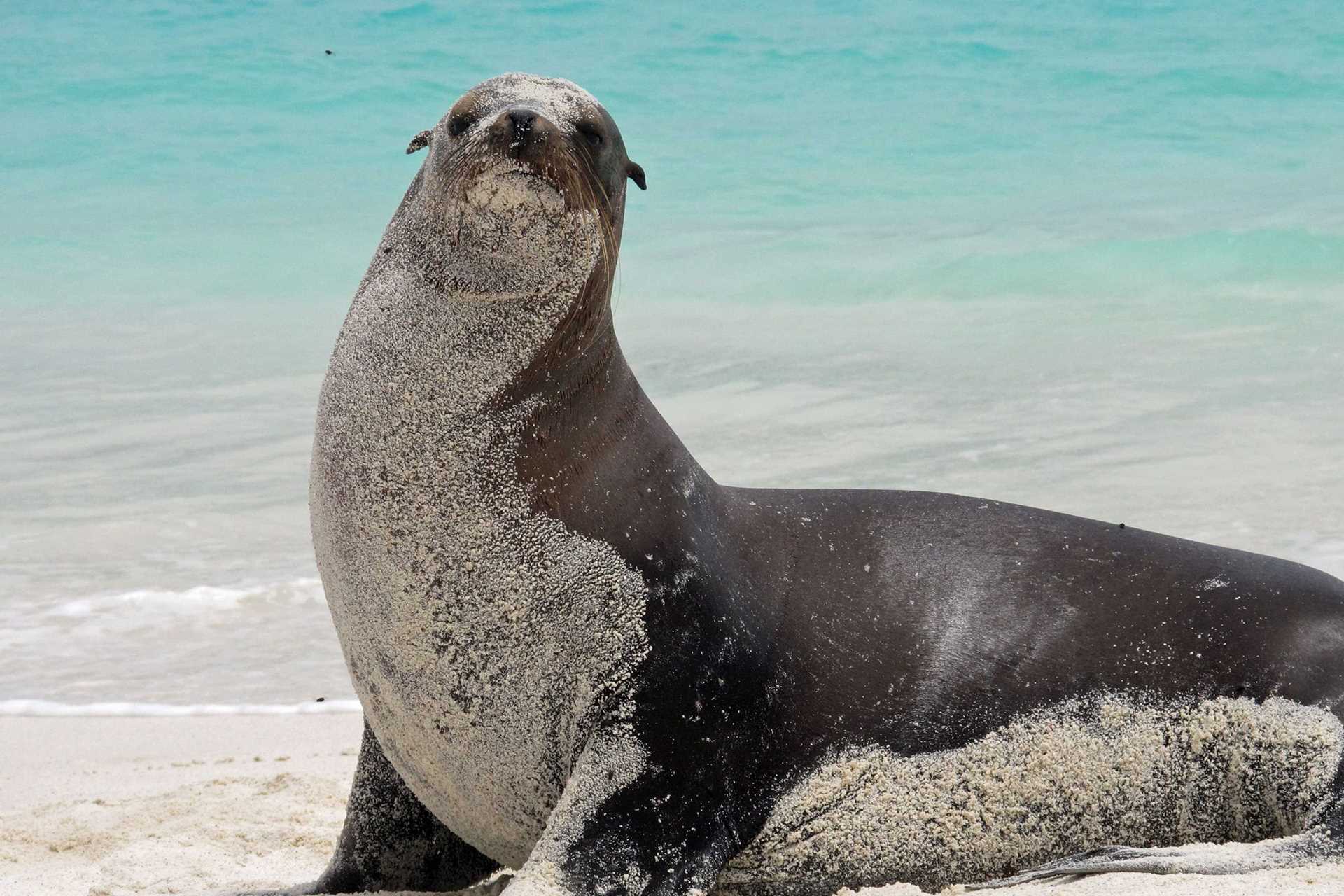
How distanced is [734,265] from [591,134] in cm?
1767

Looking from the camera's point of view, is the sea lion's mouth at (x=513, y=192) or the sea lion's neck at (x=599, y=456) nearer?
the sea lion's mouth at (x=513, y=192)

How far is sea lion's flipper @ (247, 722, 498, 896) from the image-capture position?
12.8 feet

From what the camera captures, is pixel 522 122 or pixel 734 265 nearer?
pixel 522 122

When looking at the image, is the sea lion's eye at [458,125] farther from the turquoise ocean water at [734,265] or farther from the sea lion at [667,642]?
the turquoise ocean water at [734,265]

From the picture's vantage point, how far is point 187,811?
16.9 feet

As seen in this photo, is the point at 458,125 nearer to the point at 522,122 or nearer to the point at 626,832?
the point at 522,122

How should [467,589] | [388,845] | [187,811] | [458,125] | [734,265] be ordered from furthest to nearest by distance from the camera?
[734,265], [187,811], [388,845], [458,125], [467,589]

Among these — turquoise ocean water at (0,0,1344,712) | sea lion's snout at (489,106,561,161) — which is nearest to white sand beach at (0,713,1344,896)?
turquoise ocean water at (0,0,1344,712)

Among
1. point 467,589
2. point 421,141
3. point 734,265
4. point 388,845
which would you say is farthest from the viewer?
point 734,265

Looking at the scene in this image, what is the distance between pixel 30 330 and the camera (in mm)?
17484

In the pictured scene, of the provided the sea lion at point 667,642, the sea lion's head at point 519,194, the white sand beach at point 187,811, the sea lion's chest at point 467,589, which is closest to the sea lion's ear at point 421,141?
the sea lion at point 667,642

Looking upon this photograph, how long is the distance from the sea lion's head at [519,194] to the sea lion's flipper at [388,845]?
48.5 inches

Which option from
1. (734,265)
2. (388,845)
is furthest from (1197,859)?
(734,265)

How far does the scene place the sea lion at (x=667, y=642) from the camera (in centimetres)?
333
